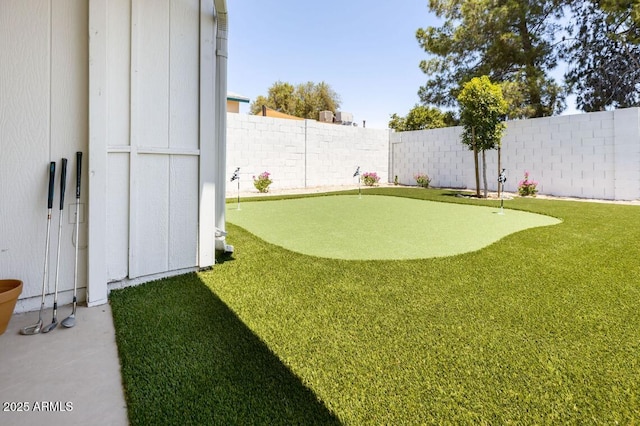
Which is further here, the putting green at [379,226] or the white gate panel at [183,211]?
the putting green at [379,226]

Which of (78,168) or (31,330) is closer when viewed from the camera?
(31,330)

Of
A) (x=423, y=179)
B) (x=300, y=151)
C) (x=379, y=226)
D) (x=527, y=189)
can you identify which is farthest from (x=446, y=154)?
(x=379, y=226)

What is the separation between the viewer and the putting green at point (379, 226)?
3.46m

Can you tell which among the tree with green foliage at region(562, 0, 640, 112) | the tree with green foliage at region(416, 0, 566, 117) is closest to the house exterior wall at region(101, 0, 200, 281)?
the tree with green foliage at region(416, 0, 566, 117)

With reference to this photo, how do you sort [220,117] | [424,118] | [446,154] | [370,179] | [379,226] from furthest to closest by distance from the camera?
1. [424,118]
2. [370,179]
3. [446,154]
4. [379,226]
5. [220,117]

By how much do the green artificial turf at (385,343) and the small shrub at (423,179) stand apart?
Result: 8.61 meters

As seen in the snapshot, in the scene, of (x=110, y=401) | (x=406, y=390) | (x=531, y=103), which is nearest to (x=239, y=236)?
(x=110, y=401)

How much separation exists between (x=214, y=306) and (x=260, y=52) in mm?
14493

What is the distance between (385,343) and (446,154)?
10495mm

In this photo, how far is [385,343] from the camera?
166cm

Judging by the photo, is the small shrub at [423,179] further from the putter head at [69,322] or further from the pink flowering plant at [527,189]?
the putter head at [69,322]

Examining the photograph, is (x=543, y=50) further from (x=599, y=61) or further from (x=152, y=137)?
(x=152, y=137)

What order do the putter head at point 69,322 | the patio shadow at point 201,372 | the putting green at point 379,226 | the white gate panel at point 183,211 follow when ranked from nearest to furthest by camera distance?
1. the patio shadow at point 201,372
2. the putter head at point 69,322
3. the white gate panel at point 183,211
4. the putting green at point 379,226

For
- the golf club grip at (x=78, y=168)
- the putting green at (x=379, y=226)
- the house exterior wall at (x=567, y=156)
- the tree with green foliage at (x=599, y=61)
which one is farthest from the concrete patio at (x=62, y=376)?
the tree with green foliage at (x=599, y=61)
